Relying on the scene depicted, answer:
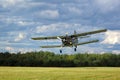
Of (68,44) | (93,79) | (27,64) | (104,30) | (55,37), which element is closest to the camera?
(93,79)

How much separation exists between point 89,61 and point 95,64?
19.4 feet

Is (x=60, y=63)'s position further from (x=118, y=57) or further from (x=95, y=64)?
(x=118, y=57)

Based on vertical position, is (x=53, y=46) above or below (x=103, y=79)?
above

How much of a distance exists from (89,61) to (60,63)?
713 inches

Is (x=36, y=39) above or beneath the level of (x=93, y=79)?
above

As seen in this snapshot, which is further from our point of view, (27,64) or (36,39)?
(27,64)

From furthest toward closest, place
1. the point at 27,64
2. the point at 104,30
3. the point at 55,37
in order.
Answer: the point at 27,64 → the point at 55,37 → the point at 104,30

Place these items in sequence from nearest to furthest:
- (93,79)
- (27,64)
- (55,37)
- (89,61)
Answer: (93,79) → (55,37) → (27,64) → (89,61)

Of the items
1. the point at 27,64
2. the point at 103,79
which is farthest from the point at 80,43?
the point at 27,64

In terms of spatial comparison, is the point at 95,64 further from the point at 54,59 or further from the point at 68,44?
the point at 68,44

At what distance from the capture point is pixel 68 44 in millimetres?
96562

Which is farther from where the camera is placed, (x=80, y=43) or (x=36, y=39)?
(x=36, y=39)

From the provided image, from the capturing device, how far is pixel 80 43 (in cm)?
9862

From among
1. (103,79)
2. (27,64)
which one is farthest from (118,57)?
(103,79)
